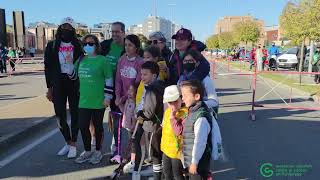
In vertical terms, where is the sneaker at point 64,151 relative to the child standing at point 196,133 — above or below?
below

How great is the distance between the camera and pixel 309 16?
17.1 metres

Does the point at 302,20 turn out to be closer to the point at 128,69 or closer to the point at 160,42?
the point at 160,42

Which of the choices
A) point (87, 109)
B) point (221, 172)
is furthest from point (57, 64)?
point (221, 172)

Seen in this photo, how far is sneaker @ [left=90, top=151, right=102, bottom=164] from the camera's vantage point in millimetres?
5855

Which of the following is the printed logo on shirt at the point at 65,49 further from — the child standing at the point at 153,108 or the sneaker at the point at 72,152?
the child standing at the point at 153,108

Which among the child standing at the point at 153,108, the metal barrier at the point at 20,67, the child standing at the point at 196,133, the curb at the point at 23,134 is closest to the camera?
the child standing at the point at 196,133

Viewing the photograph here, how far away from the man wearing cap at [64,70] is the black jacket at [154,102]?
1763 mm

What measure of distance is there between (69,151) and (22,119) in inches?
117

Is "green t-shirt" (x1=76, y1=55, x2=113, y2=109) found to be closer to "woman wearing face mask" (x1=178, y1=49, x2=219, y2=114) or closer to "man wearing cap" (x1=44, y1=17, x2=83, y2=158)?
"man wearing cap" (x1=44, y1=17, x2=83, y2=158)

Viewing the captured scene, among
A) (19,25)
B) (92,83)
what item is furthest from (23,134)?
(19,25)

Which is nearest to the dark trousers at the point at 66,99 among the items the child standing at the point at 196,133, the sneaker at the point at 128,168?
the sneaker at the point at 128,168

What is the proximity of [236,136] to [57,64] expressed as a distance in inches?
148

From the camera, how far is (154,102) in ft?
15.1

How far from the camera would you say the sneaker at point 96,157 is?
5.86 metres
